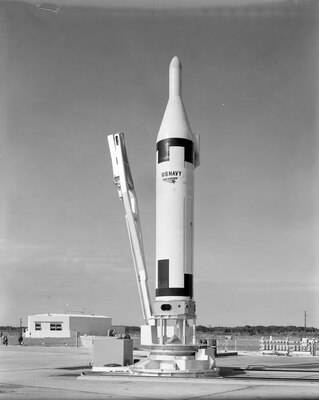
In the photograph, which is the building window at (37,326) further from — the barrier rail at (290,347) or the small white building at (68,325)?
the barrier rail at (290,347)

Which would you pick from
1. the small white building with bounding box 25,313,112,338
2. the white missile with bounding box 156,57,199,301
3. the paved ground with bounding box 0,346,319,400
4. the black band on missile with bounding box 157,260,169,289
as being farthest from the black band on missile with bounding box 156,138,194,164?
the small white building with bounding box 25,313,112,338

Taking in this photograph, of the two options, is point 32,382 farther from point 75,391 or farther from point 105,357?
point 105,357

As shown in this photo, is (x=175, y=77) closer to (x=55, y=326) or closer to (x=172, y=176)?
(x=172, y=176)

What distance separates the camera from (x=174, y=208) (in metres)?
20.5

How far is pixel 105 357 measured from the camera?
21703mm

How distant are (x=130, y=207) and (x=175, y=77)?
201 inches

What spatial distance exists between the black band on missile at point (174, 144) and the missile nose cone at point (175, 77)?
2137mm

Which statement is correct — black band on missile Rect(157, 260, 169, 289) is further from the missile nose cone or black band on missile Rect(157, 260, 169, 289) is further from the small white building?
the small white building

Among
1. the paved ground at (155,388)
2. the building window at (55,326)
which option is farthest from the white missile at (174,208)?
the building window at (55,326)

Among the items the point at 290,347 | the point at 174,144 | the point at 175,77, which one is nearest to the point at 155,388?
the point at 174,144

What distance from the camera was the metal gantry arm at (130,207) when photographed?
21.4 metres

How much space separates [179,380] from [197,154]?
8182 mm

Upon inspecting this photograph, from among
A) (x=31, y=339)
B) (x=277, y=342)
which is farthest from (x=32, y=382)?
(x=31, y=339)

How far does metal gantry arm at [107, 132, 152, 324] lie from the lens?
2138cm
